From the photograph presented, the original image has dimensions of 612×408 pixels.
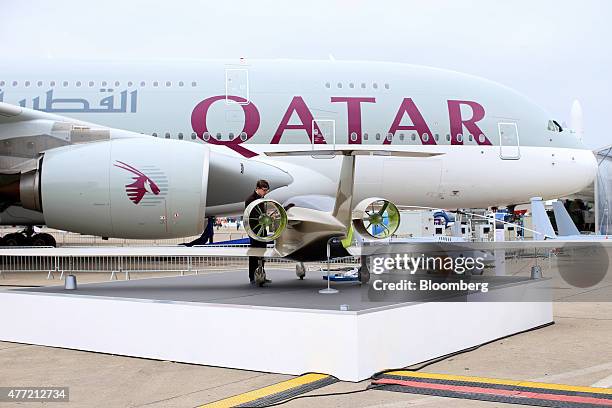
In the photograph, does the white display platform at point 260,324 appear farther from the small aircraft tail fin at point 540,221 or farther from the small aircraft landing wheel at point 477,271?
the small aircraft tail fin at point 540,221

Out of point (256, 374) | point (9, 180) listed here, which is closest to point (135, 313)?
point (256, 374)

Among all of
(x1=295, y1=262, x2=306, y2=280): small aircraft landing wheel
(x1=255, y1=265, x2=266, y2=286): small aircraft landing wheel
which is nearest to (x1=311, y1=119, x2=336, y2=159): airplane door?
(x1=295, y1=262, x2=306, y2=280): small aircraft landing wheel

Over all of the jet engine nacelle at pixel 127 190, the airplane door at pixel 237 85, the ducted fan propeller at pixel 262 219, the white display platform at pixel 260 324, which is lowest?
the white display platform at pixel 260 324

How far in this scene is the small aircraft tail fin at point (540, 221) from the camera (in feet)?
46.9

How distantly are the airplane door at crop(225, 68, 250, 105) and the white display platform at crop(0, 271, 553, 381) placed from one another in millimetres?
5792

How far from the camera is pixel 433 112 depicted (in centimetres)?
1245

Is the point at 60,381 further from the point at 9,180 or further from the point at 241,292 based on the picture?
the point at 9,180

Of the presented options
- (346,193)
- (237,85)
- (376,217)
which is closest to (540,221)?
(237,85)

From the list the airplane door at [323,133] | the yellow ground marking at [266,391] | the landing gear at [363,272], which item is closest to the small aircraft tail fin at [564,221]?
the airplane door at [323,133]

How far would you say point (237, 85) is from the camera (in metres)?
12.4

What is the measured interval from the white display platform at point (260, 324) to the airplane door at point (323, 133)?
533cm

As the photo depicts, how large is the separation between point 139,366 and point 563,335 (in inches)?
165

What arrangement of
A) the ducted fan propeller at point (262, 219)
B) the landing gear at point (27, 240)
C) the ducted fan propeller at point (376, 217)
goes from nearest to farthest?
the ducted fan propeller at point (262, 219), the ducted fan propeller at point (376, 217), the landing gear at point (27, 240)

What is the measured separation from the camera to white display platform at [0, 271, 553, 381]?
4.79m
